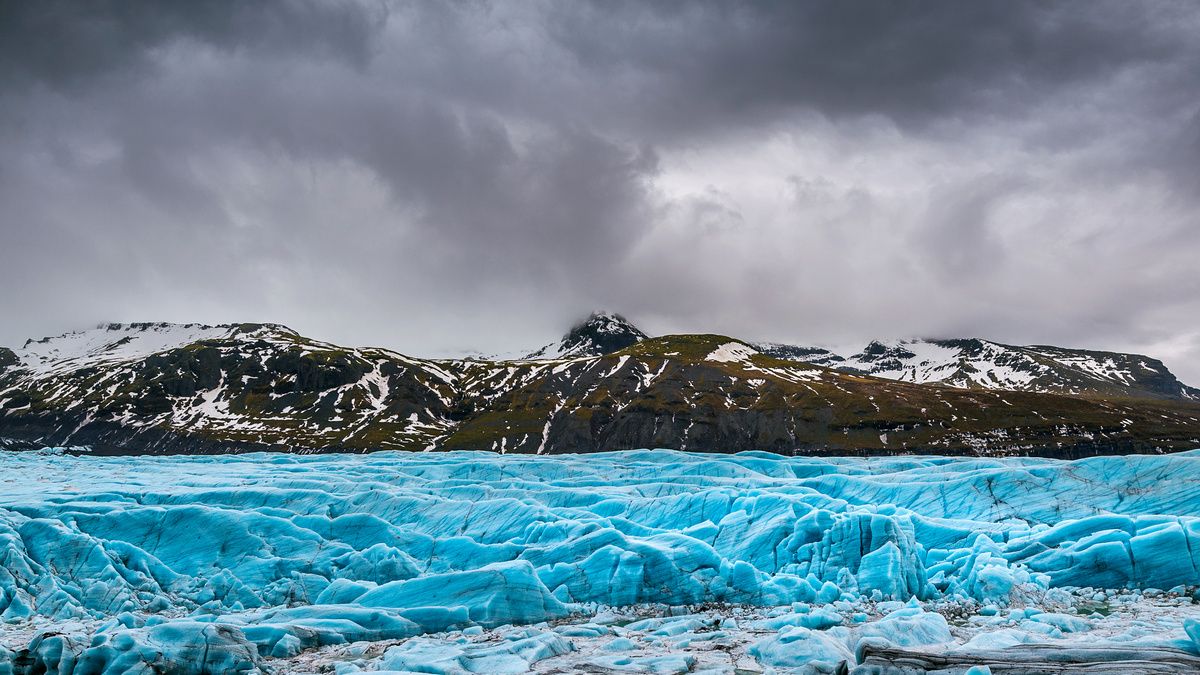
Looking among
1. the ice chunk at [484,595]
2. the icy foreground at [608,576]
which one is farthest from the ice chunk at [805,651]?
the ice chunk at [484,595]

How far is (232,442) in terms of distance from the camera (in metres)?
188

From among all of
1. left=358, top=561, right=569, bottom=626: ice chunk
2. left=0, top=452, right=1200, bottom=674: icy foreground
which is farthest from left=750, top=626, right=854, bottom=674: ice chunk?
left=358, top=561, right=569, bottom=626: ice chunk

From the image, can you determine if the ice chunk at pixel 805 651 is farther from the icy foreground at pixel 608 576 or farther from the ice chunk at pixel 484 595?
the ice chunk at pixel 484 595

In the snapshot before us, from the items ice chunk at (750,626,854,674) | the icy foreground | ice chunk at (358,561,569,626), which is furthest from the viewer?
ice chunk at (358,561,569,626)

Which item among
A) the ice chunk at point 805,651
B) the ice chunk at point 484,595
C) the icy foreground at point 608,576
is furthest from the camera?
the ice chunk at point 484,595

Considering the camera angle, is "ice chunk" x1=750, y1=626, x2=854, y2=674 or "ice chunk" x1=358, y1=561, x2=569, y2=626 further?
"ice chunk" x1=358, y1=561, x2=569, y2=626

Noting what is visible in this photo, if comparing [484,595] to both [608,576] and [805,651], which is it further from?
[805,651]

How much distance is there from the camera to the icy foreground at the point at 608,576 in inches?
622

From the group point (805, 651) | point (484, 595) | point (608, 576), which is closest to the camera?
point (805, 651)

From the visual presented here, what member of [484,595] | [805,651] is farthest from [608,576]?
[805,651]

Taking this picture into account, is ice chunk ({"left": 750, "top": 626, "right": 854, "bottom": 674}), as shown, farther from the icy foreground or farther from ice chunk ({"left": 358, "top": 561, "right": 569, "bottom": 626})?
ice chunk ({"left": 358, "top": 561, "right": 569, "bottom": 626})

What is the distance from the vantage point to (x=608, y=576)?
76.4ft

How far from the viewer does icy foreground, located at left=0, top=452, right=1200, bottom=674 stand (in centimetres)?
1580

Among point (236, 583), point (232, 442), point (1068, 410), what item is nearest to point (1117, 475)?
point (236, 583)
